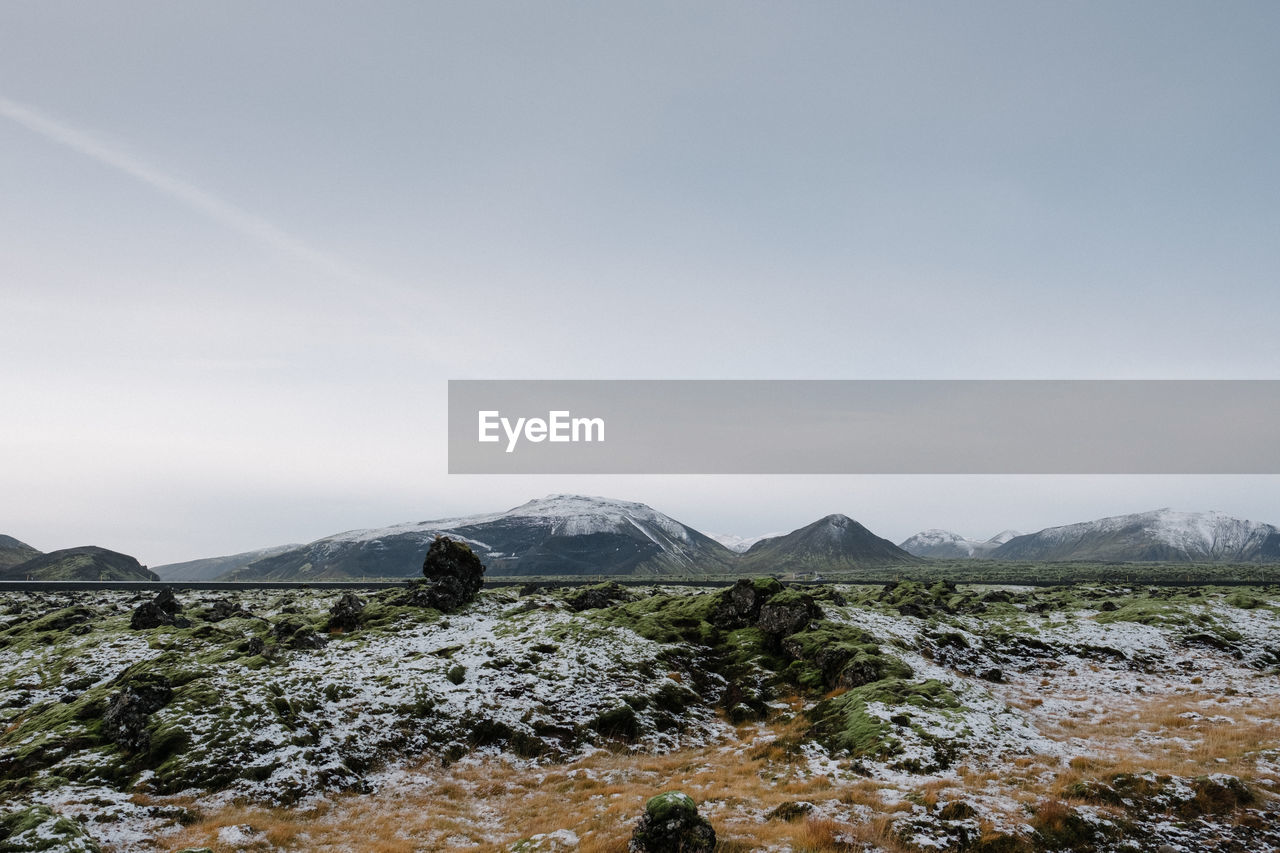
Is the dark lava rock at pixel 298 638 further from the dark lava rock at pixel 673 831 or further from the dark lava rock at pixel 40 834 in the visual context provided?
the dark lava rock at pixel 673 831

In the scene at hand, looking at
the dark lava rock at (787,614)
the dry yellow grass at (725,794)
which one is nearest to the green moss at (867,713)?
the dry yellow grass at (725,794)

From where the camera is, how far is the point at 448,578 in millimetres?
56938

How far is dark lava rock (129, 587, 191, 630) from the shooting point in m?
50.9

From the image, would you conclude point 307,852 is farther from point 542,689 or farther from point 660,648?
point 660,648

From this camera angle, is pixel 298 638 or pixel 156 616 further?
pixel 156 616

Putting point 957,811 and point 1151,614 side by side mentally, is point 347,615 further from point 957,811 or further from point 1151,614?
point 1151,614

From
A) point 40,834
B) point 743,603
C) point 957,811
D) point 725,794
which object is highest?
point 40,834

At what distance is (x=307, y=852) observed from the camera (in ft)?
68.2

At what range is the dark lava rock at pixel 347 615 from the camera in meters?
49.7

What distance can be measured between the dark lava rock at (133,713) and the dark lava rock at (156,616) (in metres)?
26.9

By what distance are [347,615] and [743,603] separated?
37.8 meters

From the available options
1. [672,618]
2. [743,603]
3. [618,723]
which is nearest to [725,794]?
[618,723]

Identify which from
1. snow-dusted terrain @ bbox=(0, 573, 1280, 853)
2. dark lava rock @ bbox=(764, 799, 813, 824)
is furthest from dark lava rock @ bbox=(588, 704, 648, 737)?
dark lava rock @ bbox=(764, 799, 813, 824)

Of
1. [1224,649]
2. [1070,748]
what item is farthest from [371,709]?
[1224,649]
